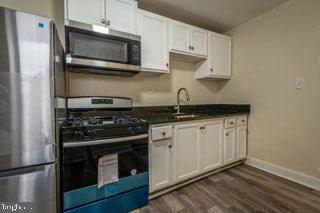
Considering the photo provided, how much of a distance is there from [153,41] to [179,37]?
0.43 m

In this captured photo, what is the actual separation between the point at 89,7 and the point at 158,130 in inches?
56.3

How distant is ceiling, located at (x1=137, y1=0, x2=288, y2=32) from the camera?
6.54 ft

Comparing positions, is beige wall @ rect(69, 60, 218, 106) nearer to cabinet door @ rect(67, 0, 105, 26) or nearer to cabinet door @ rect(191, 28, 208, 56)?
cabinet door @ rect(191, 28, 208, 56)

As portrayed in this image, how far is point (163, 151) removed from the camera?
1687 mm

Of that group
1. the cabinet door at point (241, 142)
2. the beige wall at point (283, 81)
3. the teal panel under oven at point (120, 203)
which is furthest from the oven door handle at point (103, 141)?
the beige wall at point (283, 81)

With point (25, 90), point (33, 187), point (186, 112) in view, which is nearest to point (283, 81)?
point (186, 112)

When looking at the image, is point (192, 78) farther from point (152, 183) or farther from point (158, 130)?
point (152, 183)

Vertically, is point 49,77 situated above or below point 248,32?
below

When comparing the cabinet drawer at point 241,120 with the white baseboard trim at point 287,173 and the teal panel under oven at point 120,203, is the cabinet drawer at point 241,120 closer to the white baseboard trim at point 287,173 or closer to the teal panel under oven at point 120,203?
the white baseboard trim at point 287,173

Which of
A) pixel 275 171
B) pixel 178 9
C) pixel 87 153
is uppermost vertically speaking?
pixel 178 9

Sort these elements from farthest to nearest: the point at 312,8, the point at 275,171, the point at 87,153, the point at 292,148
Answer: the point at 275,171 < the point at 292,148 < the point at 312,8 < the point at 87,153

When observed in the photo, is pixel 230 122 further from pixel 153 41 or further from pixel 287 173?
pixel 153 41

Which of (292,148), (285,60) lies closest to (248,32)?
(285,60)

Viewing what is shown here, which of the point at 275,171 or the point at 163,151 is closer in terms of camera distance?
the point at 163,151
